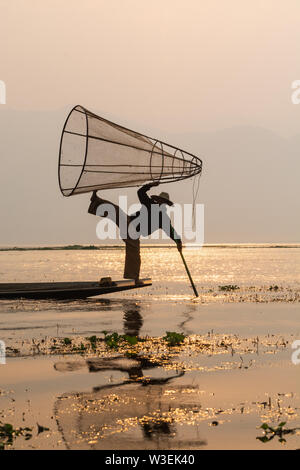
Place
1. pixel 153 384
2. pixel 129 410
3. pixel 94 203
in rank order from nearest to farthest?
pixel 129 410
pixel 153 384
pixel 94 203

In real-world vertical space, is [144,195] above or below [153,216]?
above

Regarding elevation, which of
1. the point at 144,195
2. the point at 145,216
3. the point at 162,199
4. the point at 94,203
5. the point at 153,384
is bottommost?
the point at 153,384

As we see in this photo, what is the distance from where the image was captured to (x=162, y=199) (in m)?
26.0

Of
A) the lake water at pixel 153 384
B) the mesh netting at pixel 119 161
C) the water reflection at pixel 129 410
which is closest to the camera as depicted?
the water reflection at pixel 129 410

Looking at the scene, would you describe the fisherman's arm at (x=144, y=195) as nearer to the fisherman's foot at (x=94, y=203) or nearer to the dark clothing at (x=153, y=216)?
the dark clothing at (x=153, y=216)

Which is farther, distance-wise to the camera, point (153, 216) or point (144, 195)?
point (153, 216)

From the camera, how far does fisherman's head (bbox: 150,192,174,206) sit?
25953 mm

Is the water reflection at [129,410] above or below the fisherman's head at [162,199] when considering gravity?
below

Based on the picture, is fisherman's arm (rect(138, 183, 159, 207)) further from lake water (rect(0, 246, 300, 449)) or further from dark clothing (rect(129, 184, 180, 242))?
lake water (rect(0, 246, 300, 449))

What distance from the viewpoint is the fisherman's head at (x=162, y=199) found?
2595cm

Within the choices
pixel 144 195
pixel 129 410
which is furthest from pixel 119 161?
pixel 129 410

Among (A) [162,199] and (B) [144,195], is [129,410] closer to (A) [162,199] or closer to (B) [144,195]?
(B) [144,195]

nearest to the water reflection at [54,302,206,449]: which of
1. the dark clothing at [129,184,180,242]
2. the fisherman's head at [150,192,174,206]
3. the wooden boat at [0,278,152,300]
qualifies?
the dark clothing at [129,184,180,242]

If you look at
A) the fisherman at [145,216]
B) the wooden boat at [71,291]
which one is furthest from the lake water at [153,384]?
the fisherman at [145,216]
